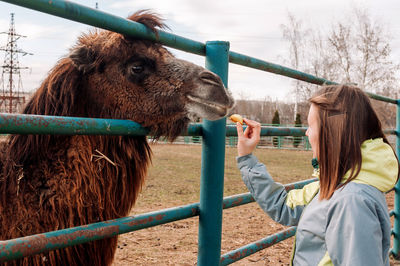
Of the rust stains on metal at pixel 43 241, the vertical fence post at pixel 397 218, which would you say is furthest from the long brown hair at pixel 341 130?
the vertical fence post at pixel 397 218

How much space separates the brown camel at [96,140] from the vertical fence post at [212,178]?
0.08m

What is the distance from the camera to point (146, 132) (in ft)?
5.52

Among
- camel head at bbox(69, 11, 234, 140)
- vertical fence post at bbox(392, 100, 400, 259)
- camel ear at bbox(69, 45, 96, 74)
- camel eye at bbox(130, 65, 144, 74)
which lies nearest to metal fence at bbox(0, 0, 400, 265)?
camel head at bbox(69, 11, 234, 140)

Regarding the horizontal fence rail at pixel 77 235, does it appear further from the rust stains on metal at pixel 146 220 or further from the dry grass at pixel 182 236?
the dry grass at pixel 182 236

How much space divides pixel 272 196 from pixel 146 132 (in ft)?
2.41

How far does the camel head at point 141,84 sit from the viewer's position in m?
1.99

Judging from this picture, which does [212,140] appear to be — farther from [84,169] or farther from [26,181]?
[26,181]

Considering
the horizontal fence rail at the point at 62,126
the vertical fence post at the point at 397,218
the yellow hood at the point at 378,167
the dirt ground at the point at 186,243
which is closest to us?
the horizontal fence rail at the point at 62,126

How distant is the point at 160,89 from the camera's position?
2.05 metres

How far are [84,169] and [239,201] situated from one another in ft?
2.97

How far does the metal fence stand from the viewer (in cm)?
120

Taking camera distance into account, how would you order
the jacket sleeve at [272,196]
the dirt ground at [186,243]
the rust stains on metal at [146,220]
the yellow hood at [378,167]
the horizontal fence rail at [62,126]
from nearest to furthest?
1. the horizontal fence rail at [62,126]
2. the yellow hood at [378,167]
3. the rust stains on metal at [146,220]
4. the jacket sleeve at [272,196]
5. the dirt ground at [186,243]

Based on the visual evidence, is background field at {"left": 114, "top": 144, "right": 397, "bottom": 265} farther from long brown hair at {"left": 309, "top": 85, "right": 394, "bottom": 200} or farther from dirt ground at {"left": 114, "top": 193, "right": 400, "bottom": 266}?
long brown hair at {"left": 309, "top": 85, "right": 394, "bottom": 200}

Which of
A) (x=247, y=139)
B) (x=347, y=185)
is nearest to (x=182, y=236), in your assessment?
(x=247, y=139)
